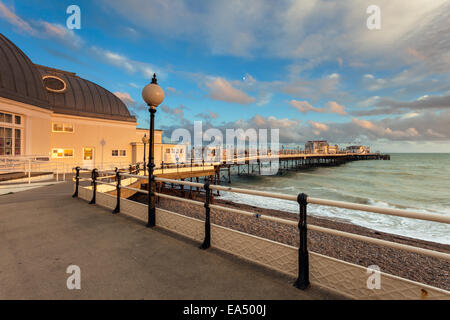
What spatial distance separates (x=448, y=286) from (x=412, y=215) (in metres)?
9.79

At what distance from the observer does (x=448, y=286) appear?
7.86 m

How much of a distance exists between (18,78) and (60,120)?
5.98 m

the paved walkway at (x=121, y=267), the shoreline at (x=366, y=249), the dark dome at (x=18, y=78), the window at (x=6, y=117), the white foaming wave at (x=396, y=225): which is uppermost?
the dark dome at (x=18, y=78)

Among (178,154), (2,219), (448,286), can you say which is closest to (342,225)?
(448,286)

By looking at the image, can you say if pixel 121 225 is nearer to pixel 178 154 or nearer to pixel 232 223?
pixel 232 223

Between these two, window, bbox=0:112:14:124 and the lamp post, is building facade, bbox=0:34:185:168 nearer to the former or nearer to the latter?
window, bbox=0:112:14:124

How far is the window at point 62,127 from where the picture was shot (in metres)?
20.1

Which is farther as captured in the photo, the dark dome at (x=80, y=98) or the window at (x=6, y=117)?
the dark dome at (x=80, y=98)

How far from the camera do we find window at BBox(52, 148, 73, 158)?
19906mm

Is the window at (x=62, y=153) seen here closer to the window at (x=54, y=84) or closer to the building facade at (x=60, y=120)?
the building facade at (x=60, y=120)

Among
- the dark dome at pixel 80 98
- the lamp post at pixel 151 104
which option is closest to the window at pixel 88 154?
the dark dome at pixel 80 98

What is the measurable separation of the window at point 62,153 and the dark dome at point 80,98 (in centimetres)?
389

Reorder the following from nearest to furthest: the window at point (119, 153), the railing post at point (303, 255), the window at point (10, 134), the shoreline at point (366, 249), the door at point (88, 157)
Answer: the railing post at point (303, 255)
the shoreline at point (366, 249)
the window at point (10, 134)
the door at point (88, 157)
the window at point (119, 153)

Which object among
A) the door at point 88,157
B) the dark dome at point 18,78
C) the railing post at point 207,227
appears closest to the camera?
the railing post at point 207,227
